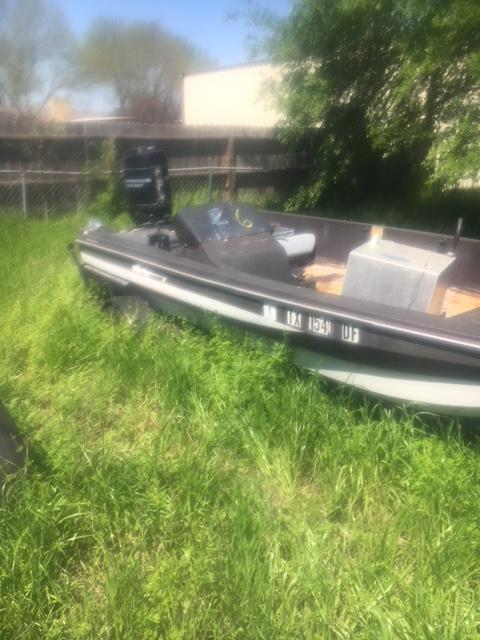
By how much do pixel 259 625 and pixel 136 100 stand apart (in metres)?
34.0

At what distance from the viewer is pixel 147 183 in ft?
15.4

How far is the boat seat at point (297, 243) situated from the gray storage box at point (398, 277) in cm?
119

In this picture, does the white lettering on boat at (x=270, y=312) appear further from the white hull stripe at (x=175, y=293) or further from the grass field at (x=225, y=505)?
the grass field at (x=225, y=505)

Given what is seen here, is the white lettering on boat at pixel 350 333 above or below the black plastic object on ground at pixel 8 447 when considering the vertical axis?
above

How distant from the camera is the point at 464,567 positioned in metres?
1.92

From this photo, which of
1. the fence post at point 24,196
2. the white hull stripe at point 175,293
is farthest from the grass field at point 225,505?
the fence post at point 24,196

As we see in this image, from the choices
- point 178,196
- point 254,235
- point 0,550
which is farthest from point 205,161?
point 0,550

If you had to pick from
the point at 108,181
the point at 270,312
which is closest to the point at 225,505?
the point at 270,312

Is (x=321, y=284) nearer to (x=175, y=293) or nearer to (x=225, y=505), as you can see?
(x=175, y=293)

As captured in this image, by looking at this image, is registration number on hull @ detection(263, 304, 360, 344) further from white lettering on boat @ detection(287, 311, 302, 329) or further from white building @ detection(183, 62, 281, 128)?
white building @ detection(183, 62, 281, 128)

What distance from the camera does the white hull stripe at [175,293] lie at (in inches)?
118

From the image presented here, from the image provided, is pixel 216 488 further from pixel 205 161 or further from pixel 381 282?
pixel 205 161

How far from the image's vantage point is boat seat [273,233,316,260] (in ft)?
14.6

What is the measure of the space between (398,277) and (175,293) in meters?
1.39
